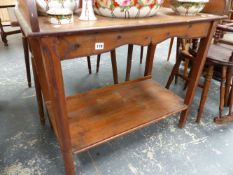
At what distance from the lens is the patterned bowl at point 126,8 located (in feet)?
2.67

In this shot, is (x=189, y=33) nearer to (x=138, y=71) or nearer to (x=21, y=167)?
(x=21, y=167)

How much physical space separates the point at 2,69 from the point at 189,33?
2.07m

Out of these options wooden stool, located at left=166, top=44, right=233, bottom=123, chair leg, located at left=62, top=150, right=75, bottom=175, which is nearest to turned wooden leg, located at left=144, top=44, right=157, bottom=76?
wooden stool, located at left=166, top=44, right=233, bottom=123

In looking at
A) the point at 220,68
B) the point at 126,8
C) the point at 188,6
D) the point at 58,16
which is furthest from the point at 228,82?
the point at 58,16

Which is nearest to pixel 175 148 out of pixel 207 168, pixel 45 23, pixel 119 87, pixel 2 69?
pixel 207 168

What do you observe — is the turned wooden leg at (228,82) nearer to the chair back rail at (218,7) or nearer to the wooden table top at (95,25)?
the chair back rail at (218,7)

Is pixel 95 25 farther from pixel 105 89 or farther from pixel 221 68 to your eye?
pixel 221 68

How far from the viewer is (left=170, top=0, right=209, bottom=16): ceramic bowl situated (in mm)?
971

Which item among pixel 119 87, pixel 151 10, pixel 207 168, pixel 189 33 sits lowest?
pixel 207 168

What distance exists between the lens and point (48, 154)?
121 cm

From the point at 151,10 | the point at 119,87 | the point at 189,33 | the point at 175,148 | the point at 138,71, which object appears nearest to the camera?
the point at 151,10

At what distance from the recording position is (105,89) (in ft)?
4.93

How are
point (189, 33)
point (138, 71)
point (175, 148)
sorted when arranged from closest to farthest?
1. point (189, 33)
2. point (175, 148)
3. point (138, 71)

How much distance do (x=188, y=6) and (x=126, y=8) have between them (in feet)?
1.22
